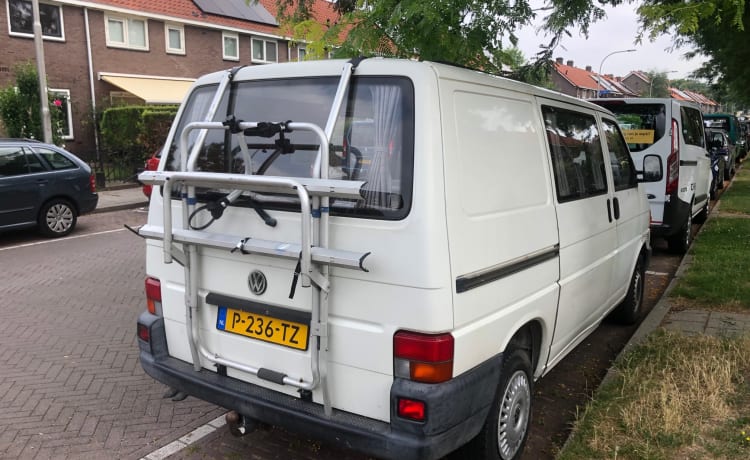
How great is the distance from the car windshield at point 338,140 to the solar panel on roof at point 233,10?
83.7 ft

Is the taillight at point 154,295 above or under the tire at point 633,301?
above

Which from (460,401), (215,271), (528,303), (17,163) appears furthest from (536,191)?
(17,163)

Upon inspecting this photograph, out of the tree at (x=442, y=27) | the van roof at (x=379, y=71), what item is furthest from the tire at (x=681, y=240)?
the van roof at (x=379, y=71)

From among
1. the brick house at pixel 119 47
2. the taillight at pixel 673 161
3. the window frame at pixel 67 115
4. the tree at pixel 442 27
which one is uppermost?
the brick house at pixel 119 47

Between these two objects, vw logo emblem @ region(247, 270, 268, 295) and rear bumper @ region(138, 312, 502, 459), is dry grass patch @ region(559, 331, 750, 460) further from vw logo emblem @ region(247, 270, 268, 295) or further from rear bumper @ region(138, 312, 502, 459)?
vw logo emblem @ region(247, 270, 268, 295)

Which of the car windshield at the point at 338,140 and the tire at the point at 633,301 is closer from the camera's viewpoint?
the car windshield at the point at 338,140

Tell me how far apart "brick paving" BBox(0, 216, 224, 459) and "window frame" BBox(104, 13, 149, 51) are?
18173mm

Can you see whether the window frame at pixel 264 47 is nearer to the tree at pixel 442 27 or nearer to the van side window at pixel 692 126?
the van side window at pixel 692 126

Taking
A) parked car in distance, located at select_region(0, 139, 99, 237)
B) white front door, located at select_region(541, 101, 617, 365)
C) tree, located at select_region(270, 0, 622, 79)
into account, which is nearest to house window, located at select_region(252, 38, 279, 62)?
parked car in distance, located at select_region(0, 139, 99, 237)

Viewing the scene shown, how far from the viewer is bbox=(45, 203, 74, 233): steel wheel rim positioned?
33.4ft

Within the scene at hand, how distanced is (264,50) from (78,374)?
2720 centimetres

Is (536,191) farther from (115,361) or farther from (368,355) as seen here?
(115,361)

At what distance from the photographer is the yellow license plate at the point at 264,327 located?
9.34 feet

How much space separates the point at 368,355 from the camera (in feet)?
8.75
